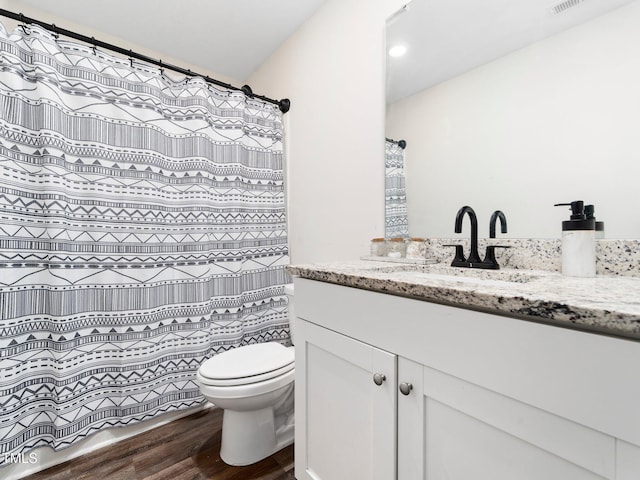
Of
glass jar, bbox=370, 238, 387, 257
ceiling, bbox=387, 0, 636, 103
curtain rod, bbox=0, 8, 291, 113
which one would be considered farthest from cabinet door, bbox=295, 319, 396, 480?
curtain rod, bbox=0, 8, 291, 113

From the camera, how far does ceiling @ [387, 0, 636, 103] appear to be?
948 mm

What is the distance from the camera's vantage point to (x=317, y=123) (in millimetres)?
1806

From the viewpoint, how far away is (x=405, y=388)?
74 centimetres

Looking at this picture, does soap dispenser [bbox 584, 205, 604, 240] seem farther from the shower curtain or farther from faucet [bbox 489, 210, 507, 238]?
the shower curtain

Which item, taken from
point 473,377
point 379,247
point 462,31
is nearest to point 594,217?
point 473,377

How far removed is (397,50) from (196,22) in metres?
1.32

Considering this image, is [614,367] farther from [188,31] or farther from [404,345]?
[188,31]

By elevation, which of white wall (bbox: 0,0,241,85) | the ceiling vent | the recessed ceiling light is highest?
white wall (bbox: 0,0,241,85)

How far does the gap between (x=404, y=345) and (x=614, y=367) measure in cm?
39

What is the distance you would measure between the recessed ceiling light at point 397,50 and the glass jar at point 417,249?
33.7 inches

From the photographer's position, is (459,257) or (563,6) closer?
(563,6)

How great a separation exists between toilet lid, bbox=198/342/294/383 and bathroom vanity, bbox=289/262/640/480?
328mm

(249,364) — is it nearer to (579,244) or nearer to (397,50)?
(579,244)

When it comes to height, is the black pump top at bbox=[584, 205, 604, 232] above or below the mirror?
below
